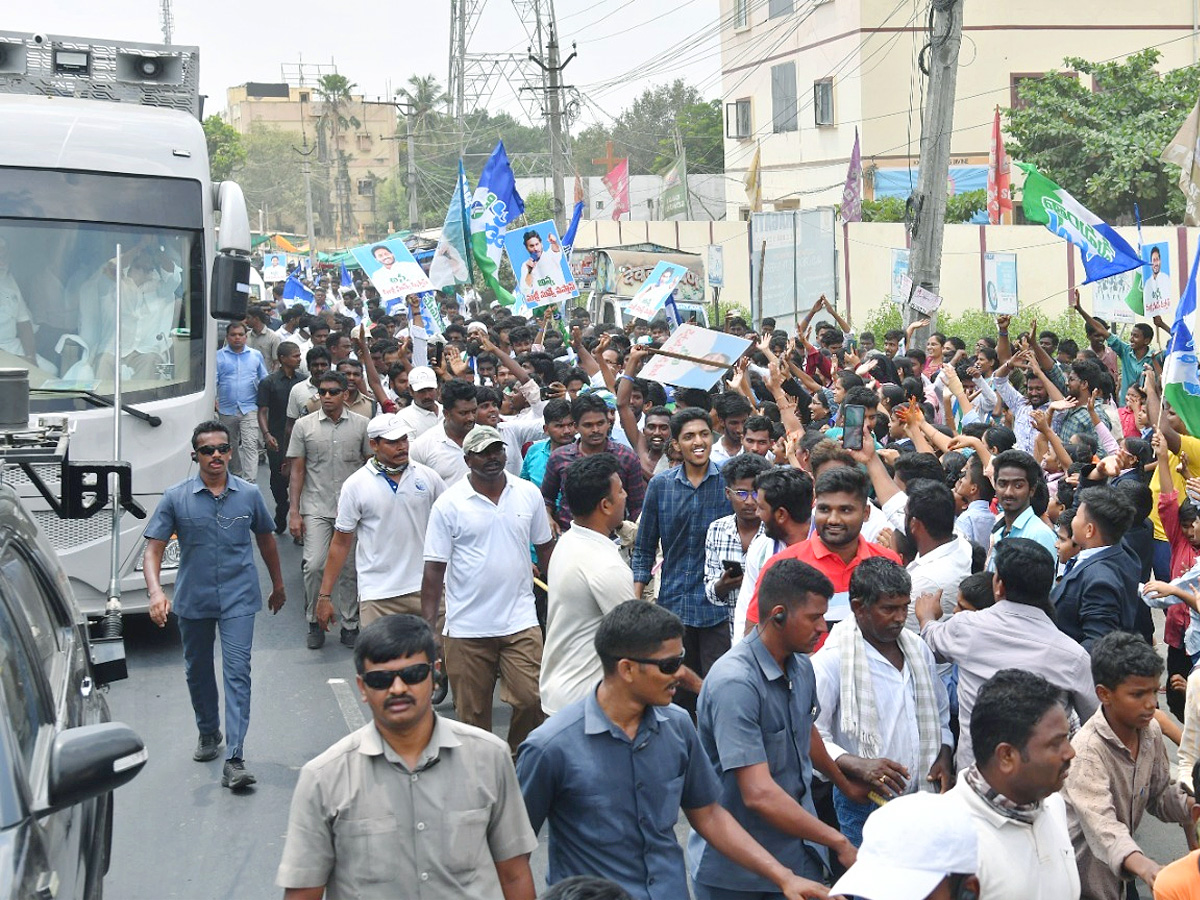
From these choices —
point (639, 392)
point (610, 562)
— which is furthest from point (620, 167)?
point (610, 562)

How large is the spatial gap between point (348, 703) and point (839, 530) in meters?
4.16

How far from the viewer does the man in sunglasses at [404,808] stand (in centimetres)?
369

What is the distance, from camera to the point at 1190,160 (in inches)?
472

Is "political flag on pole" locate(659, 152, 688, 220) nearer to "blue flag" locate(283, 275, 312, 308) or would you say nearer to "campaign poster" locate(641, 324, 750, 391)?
"blue flag" locate(283, 275, 312, 308)

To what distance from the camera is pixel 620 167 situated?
42.6 m

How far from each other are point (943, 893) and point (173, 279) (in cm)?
790

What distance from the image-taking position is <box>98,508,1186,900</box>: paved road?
6398mm

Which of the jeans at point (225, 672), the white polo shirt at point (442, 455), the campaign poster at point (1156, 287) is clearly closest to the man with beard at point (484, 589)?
the jeans at point (225, 672)

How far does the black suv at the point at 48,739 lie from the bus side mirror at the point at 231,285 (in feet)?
14.1

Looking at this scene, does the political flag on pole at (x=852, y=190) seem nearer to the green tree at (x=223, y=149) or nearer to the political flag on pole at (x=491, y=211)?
the political flag on pole at (x=491, y=211)

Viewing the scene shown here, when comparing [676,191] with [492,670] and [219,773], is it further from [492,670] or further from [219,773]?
[492,670]

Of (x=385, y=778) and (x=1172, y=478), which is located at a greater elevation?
(x=1172, y=478)

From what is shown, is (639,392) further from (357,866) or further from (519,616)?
(357,866)

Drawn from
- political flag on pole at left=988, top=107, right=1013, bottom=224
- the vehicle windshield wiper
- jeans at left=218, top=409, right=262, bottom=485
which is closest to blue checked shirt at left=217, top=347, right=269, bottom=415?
jeans at left=218, top=409, right=262, bottom=485
